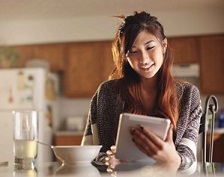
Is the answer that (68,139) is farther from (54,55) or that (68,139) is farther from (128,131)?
(128,131)

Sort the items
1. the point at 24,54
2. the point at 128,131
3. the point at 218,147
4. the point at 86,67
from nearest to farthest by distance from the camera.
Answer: the point at 128,131
the point at 218,147
the point at 86,67
the point at 24,54

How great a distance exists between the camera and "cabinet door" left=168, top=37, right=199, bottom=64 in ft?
14.6

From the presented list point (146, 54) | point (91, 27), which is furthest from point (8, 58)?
point (146, 54)

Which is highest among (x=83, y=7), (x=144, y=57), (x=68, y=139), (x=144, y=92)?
(x=83, y=7)

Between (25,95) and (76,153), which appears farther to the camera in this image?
(25,95)

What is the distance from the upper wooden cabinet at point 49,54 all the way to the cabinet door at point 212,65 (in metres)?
1.60

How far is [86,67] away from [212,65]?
4.63ft

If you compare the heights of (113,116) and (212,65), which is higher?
(212,65)

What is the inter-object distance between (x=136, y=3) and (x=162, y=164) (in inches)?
127

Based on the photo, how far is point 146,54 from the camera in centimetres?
142

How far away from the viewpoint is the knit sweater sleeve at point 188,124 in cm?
132

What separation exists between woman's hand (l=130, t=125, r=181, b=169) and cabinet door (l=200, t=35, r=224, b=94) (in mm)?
3364

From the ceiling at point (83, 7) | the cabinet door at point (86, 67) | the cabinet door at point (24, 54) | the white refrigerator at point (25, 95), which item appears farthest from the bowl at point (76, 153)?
the cabinet door at point (24, 54)

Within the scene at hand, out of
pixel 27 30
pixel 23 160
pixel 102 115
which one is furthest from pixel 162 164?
pixel 27 30
